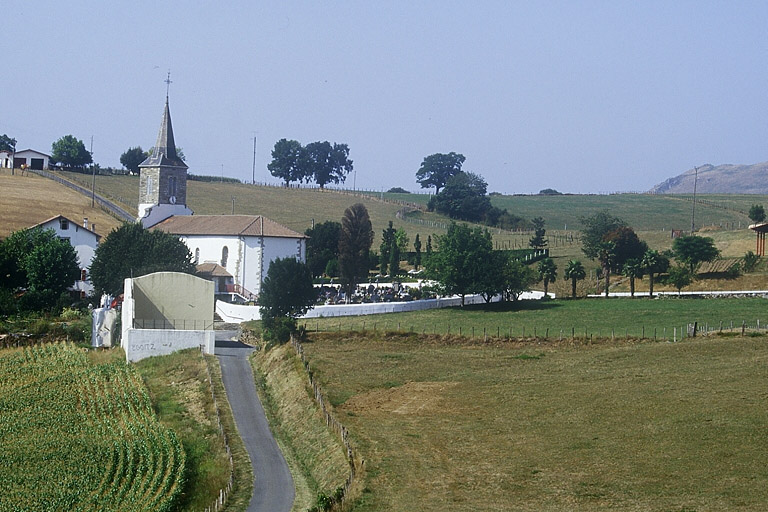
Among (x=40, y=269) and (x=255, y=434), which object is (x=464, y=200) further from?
(x=255, y=434)

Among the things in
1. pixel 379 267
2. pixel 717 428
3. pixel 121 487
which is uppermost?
pixel 379 267

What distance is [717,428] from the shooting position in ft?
95.7

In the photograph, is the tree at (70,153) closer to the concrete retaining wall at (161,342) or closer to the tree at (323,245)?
the tree at (323,245)

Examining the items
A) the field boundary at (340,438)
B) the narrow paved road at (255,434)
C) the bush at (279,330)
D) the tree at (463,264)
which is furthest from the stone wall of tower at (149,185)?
the field boundary at (340,438)

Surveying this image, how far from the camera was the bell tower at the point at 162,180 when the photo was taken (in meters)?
84.0

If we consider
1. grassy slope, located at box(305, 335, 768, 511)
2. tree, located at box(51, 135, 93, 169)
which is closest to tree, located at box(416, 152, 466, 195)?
tree, located at box(51, 135, 93, 169)

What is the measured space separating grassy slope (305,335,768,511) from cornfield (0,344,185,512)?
647 centimetres

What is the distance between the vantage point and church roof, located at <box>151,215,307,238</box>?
73.5 m

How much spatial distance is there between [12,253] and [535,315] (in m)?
36.8

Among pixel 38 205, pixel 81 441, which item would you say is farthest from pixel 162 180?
pixel 81 441

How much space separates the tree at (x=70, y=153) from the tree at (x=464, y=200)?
161ft

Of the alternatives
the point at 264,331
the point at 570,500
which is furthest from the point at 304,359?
the point at 570,500

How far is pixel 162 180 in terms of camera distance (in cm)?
8412

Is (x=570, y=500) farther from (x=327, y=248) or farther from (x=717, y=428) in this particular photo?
(x=327, y=248)
